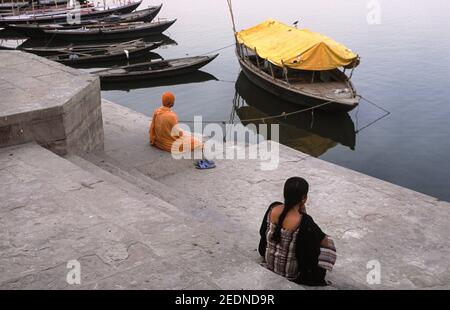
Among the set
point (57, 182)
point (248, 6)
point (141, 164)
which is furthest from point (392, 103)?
point (248, 6)

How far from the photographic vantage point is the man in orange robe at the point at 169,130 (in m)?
8.80

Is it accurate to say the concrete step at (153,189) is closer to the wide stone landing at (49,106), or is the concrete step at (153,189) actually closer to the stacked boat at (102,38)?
the wide stone landing at (49,106)

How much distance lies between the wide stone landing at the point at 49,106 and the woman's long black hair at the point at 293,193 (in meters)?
3.98

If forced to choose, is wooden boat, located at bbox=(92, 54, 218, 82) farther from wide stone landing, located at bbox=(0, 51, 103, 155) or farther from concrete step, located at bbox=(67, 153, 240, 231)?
concrete step, located at bbox=(67, 153, 240, 231)

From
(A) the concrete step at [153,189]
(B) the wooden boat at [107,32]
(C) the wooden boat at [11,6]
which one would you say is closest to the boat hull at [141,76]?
(B) the wooden boat at [107,32]

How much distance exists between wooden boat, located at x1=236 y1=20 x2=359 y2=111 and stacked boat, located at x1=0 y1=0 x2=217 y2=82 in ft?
13.8

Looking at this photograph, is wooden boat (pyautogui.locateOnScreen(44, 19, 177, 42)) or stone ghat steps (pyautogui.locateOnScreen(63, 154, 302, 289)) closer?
stone ghat steps (pyautogui.locateOnScreen(63, 154, 302, 289))

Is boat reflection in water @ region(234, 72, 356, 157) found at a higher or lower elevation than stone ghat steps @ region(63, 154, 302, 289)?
lower

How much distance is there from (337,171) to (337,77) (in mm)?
9196

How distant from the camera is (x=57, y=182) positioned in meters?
5.13

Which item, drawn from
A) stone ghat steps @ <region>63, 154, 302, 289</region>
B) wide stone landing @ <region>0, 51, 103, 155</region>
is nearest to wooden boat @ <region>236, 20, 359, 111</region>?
wide stone landing @ <region>0, 51, 103, 155</region>

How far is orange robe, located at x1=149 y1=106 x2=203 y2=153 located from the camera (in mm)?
A: 8812

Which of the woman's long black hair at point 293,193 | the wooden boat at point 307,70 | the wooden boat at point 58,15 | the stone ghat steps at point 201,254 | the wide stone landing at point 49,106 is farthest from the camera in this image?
the wooden boat at point 58,15

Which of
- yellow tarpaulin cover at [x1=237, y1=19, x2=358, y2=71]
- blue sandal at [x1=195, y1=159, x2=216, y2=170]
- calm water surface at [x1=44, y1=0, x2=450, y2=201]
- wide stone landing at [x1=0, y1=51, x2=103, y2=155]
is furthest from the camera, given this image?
yellow tarpaulin cover at [x1=237, y1=19, x2=358, y2=71]
